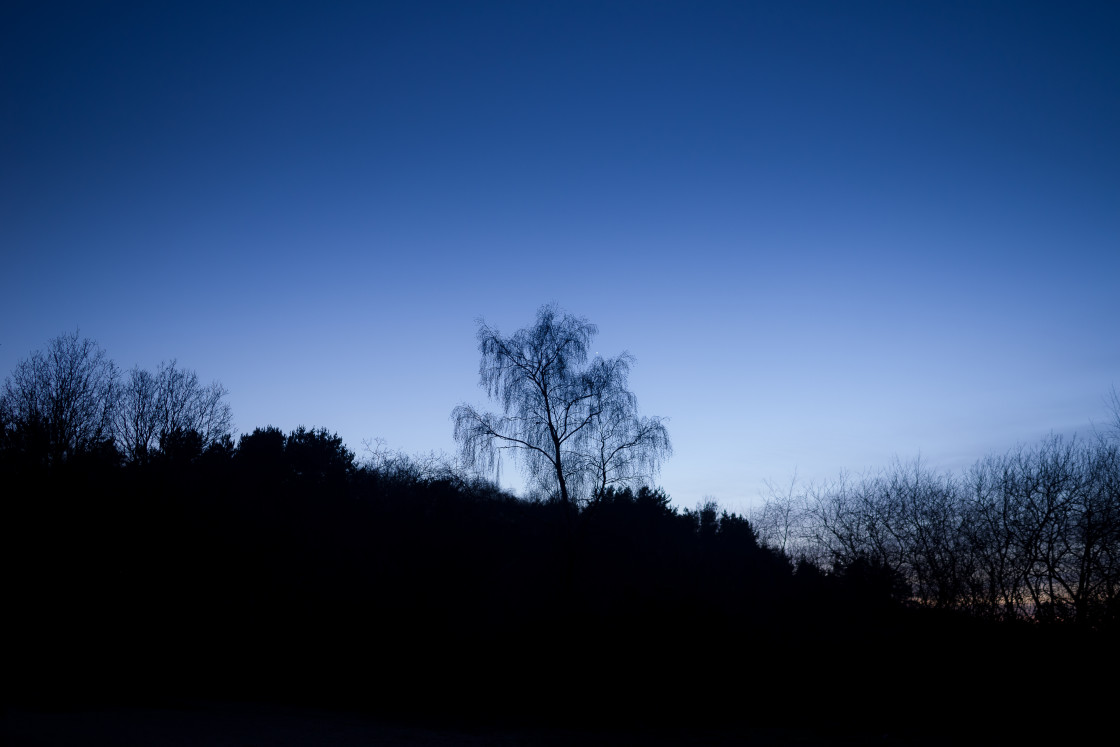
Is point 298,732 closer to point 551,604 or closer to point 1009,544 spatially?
point 551,604

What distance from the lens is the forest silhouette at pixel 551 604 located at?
16.5m

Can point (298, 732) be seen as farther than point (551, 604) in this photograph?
No

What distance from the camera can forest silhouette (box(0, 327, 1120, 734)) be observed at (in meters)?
16.5

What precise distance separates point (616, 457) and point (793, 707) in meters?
9.25

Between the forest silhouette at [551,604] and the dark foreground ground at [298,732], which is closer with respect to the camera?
the dark foreground ground at [298,732]

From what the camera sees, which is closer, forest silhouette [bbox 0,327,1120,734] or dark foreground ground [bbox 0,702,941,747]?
dark foreground ground [bbox 0,702,941,747]

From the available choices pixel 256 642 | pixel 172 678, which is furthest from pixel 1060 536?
pixel 172 678

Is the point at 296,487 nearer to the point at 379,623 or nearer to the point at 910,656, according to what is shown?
the point at 379,623

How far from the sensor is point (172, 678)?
1817 cm

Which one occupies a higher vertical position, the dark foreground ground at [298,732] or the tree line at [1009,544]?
the tree line at [1009,544]

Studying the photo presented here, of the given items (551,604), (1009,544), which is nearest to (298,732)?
(551,604)

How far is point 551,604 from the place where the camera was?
2030 cm

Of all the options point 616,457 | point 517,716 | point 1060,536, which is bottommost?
point 517,716

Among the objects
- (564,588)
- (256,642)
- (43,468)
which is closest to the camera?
(256,642)
